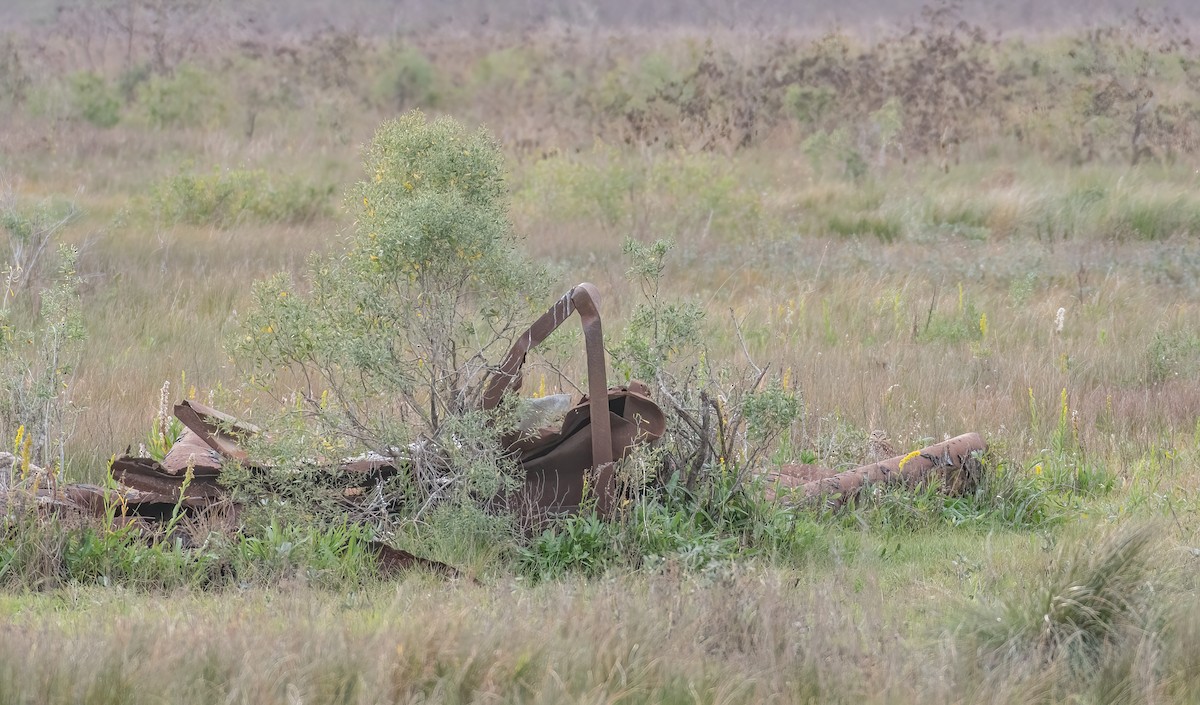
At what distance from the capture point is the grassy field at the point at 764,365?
3.01 meters

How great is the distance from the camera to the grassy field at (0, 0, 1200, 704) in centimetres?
301

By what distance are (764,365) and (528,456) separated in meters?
3.52

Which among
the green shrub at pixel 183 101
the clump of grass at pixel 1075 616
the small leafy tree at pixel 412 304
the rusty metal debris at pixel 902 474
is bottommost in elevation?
the rusty metal debris at pixel 902 474

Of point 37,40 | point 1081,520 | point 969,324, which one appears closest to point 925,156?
point 969,324

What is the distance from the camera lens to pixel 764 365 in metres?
7.68

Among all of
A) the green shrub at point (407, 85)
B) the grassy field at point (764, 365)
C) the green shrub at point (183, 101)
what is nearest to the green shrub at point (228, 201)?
the grassy field at point (764, 365)

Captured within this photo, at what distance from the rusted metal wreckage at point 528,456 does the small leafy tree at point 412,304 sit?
114mm

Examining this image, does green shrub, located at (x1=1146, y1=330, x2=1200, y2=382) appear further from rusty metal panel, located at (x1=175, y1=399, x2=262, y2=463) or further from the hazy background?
the hazy background

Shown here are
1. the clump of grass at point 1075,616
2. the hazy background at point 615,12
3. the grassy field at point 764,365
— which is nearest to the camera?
the grassy field at point 764,365

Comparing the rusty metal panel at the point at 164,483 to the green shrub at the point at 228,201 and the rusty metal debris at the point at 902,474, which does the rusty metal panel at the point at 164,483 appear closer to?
the rusty metal debris at the point at 902,474

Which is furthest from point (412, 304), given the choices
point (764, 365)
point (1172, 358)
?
point (1172, 358)

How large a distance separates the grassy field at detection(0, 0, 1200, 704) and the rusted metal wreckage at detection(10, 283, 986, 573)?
0.20 meters

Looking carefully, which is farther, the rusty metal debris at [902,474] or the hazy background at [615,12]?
the hazy background at [615,12]

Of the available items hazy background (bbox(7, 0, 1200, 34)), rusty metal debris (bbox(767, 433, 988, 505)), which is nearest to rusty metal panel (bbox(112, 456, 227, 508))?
rusty metal debris (bbox(767, 433, 988, 505))
